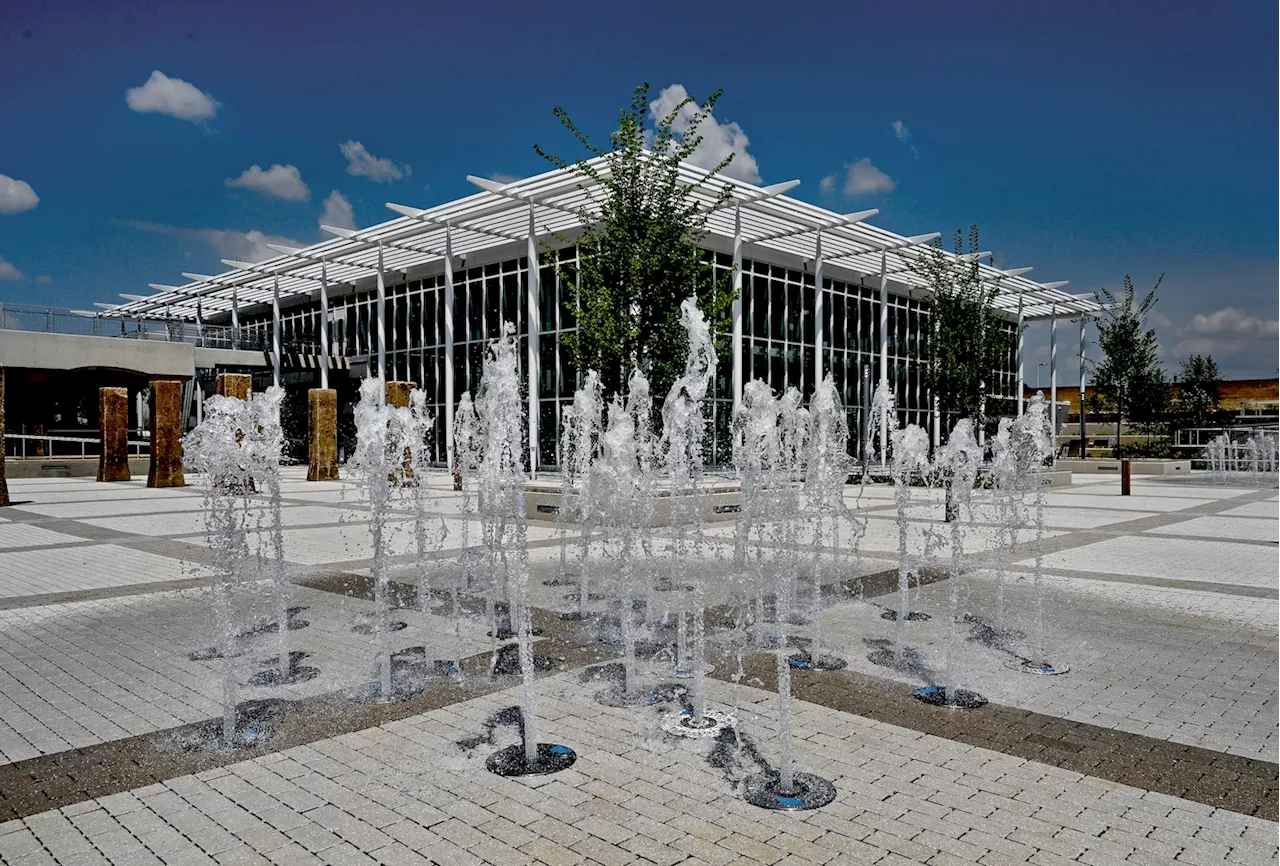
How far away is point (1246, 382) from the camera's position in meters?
60.7

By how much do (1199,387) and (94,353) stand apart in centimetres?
5108

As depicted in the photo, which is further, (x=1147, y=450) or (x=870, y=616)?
(x=1147, y=450)

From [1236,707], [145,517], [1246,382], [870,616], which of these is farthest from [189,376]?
[1246,382]

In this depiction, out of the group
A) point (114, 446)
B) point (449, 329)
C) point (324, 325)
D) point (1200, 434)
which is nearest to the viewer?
point (114, 446)

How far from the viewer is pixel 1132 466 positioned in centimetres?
2947

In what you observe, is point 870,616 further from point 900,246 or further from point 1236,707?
point 900,246

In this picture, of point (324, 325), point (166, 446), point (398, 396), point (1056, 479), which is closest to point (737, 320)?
point (1056, 479)

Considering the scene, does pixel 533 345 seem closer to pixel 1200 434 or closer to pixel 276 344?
pixel 276 344

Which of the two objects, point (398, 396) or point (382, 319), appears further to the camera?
point (382, 319)

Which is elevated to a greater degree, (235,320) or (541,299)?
(235,320)

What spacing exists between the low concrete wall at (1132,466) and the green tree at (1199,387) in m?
12.9

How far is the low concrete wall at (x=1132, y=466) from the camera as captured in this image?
28.6 meters

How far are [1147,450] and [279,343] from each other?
119ft

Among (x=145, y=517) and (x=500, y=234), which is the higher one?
(x=500, y=234)
